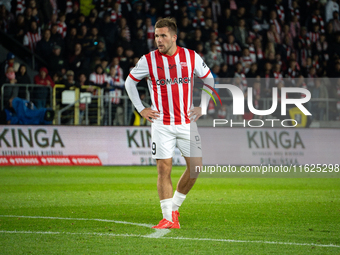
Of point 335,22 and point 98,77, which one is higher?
point 335,22

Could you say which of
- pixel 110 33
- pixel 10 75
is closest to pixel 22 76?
pixel 10 75

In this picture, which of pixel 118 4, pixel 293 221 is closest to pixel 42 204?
pixel 293 221

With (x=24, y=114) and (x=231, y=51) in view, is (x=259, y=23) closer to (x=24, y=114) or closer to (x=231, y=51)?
(x=231, y=51)

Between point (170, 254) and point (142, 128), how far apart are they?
10102 millimetres

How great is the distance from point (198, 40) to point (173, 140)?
1163 cm

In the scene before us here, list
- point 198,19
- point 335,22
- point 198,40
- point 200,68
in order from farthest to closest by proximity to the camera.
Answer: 1. point 335,22
2. point 198,19
3. point 198,40
4. point 200,68

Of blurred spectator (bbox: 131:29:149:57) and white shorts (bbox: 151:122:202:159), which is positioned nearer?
white shorts (bbox: 151:122:202:159)

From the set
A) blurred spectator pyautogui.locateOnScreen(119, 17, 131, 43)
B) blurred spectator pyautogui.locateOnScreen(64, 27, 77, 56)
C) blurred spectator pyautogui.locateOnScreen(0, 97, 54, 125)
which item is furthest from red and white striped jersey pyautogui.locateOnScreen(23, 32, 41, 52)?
blurred spectator pyautogui.locateOnScreen(0, 97, 54, 125)

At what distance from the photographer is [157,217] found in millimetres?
6277

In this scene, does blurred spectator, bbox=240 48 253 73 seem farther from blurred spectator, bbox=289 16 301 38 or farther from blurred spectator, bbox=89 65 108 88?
blurred spectator, bbox=89 65 108 88

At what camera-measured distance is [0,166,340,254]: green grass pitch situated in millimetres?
Result: 4570

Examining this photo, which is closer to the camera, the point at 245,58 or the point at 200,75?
the point at 200,75

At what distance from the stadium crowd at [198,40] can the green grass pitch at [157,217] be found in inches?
192

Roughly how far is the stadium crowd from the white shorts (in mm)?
8932
